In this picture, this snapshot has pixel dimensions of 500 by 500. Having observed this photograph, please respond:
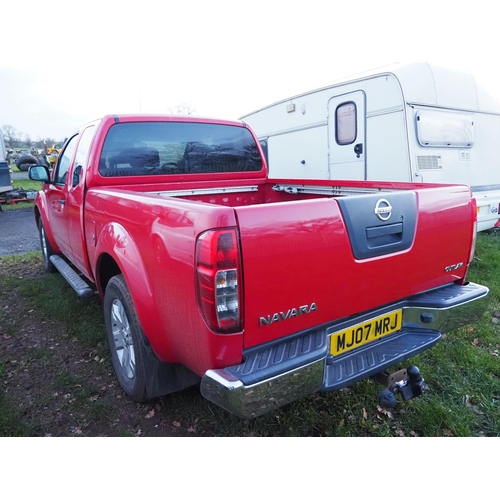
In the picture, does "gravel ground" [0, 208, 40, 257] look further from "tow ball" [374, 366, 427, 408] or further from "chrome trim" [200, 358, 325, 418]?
"tow ball" [374, 366, 427, 408]

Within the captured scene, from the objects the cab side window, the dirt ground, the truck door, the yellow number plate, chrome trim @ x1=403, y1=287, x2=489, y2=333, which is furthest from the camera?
the truck door

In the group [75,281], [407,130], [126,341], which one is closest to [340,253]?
[126,341]

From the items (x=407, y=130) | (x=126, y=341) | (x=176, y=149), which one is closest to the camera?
(x=126, y=341)

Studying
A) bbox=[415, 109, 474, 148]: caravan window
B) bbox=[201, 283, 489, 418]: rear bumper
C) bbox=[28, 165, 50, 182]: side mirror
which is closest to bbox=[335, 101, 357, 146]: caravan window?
bbox=[415, 109, 474, 148]: caravan window

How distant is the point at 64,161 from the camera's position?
436cm

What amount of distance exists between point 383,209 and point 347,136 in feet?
15.1

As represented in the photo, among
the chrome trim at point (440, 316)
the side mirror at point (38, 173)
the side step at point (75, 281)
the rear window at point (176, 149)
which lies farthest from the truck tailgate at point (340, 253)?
the side mirror at point (38, 173)

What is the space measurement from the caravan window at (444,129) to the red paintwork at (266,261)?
3.19 metres

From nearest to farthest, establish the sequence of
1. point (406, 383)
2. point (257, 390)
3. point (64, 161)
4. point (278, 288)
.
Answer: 1. point (257, 390)
2. point (278, 288)
3. point (406, 383)
4. point (64, 161)

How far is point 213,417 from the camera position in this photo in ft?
Answer: 8.47

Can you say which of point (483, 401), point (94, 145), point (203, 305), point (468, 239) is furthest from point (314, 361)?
point (94, 145)

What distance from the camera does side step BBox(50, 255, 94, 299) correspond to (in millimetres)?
3430

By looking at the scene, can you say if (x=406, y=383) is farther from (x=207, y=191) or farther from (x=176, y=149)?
(x=176, y=149)

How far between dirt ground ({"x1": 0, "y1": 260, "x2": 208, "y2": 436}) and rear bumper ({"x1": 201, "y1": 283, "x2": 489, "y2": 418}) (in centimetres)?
98
